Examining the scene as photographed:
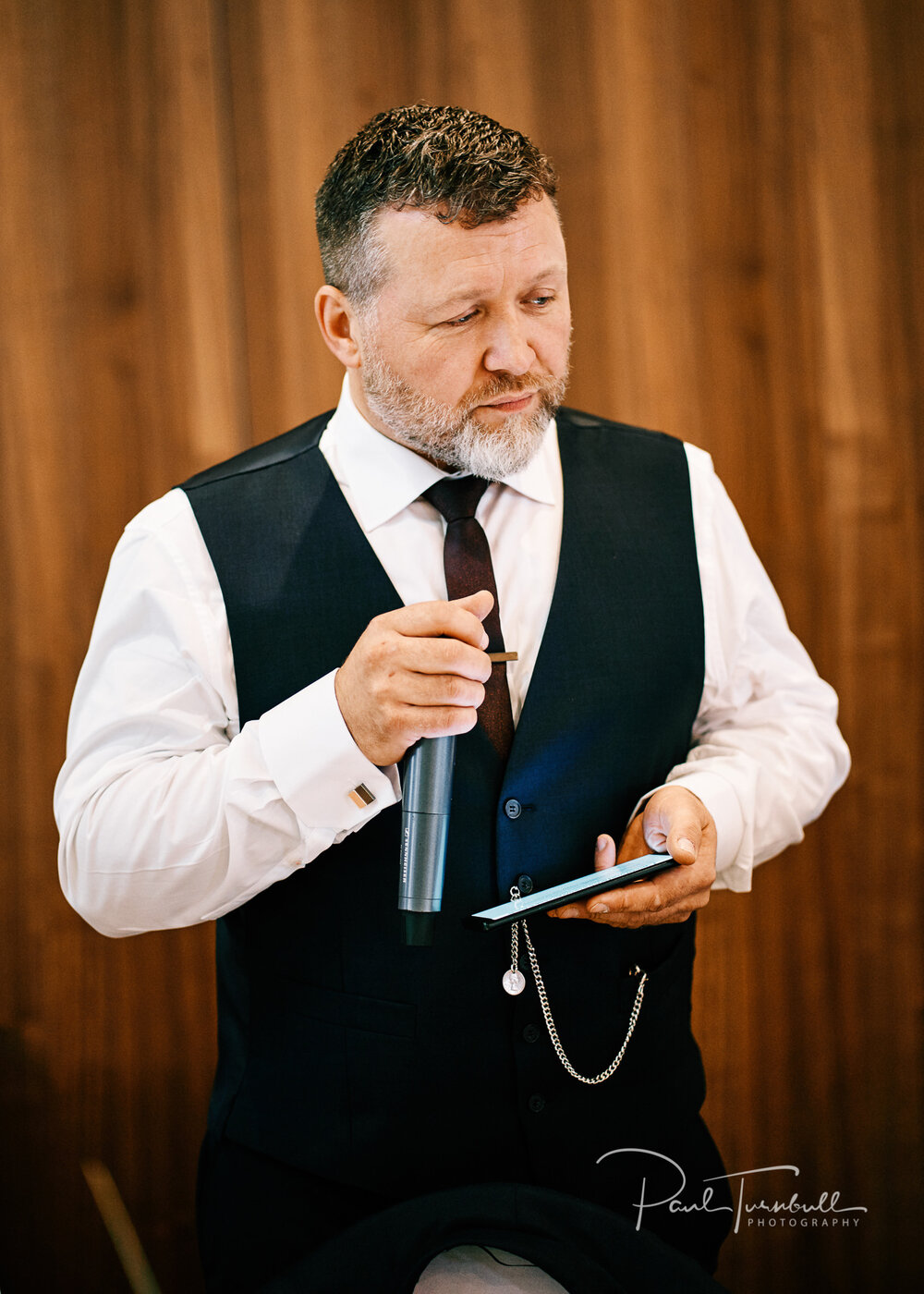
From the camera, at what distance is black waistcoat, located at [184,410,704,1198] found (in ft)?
4.21

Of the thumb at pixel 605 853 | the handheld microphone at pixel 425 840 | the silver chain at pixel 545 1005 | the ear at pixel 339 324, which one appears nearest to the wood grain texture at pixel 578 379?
the ear at pixel 339 324

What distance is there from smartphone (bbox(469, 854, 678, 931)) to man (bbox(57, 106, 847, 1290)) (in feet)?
0.14

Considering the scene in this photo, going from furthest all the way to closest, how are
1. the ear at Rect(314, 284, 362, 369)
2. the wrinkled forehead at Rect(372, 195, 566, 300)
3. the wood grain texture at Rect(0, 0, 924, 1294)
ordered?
the wood grain texture at Rect(0, 0, 924, 1294), the ear at Rect(314, 284, 362, 369), the wrinkled forehead at Rect(372, 195, 566, 300)

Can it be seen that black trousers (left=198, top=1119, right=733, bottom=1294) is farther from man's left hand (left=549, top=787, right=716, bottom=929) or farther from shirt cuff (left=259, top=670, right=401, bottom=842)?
shirt cuff (left=259, top=670, right=401, bottom=842)

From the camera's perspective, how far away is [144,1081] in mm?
1976

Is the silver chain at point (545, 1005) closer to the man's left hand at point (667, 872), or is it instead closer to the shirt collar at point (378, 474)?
the man's left hand at point (667, 872)

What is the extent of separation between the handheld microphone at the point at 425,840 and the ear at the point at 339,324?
0.64 metres

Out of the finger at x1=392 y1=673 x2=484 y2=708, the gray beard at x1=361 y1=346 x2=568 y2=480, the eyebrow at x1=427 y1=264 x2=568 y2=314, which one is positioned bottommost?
the finger at x1=392 y1=673 x2=484 y2=708

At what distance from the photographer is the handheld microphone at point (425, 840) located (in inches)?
39.1

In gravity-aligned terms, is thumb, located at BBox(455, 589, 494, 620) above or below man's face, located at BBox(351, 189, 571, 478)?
below

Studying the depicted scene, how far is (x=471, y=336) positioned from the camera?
1.27m
